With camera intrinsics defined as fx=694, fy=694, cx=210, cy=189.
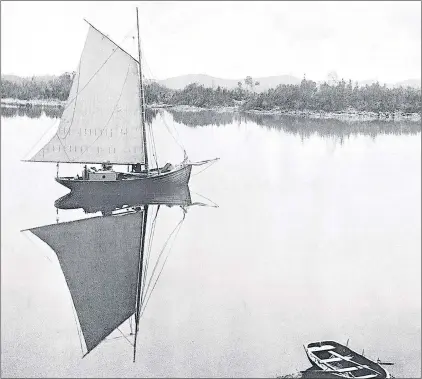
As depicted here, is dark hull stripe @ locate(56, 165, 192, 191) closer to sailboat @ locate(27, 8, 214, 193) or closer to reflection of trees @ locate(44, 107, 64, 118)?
sailboat @ locate(27, 8, 214, 193)

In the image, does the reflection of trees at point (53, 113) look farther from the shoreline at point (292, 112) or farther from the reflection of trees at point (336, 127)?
the reflection of trees at point (336, 127)

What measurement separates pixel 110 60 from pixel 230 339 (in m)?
6.55

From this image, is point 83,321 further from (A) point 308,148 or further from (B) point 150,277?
(A) point 308,148

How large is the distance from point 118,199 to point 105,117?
167 cm

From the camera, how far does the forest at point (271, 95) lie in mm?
26812

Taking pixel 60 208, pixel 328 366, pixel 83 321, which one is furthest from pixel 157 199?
pixel 328 366

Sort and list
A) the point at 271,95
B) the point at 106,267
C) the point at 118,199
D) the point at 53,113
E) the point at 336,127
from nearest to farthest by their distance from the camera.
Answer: the point at 106,267
the point at 118,199
the point at 336,127
the point at 53,113
the point at 271,95

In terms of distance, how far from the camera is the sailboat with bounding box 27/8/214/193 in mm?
10812

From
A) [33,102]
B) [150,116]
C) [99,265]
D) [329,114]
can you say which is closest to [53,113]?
[150,116]

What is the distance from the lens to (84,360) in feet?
16.9

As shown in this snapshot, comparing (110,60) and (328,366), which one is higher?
(110,60)

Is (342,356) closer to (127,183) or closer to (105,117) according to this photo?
(127,183)

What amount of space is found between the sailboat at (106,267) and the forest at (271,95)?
748 inches

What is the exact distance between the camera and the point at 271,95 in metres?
30.1
